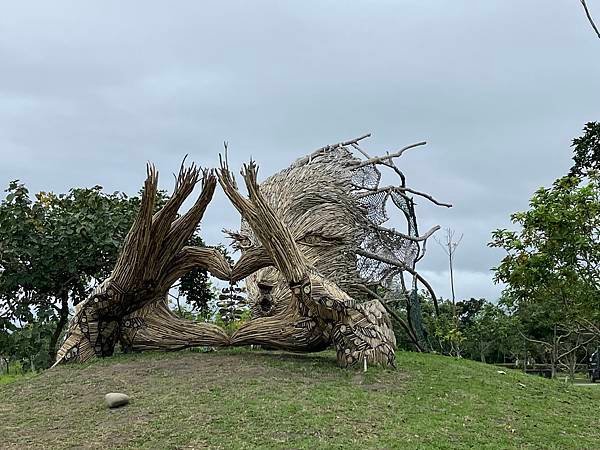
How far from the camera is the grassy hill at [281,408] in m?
5.96

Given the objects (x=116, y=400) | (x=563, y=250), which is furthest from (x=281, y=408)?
(x=563, y=250)

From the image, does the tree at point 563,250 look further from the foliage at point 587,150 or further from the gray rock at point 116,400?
the gray rock at point 116,400

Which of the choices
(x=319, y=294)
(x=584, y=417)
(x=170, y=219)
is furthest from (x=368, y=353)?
(x=170, y=219)

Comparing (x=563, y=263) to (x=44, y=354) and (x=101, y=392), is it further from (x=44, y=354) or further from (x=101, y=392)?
(x=44, y=354)

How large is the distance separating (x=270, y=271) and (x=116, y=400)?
222 inches

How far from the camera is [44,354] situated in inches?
483

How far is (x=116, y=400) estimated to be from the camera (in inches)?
276

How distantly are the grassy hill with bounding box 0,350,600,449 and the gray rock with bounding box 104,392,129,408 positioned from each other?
9cm

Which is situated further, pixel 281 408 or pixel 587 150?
pixel 587 150

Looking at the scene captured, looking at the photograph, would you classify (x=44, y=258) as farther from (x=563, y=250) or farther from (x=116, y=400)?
(x=563, y=250)

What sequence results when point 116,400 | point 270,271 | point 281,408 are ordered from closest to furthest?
point 281,408 → point 116,400 → point 270,271

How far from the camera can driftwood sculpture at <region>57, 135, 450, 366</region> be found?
888 centimetres

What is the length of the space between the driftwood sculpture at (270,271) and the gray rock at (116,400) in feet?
8.91

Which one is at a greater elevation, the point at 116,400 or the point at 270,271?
the point at 270,271
